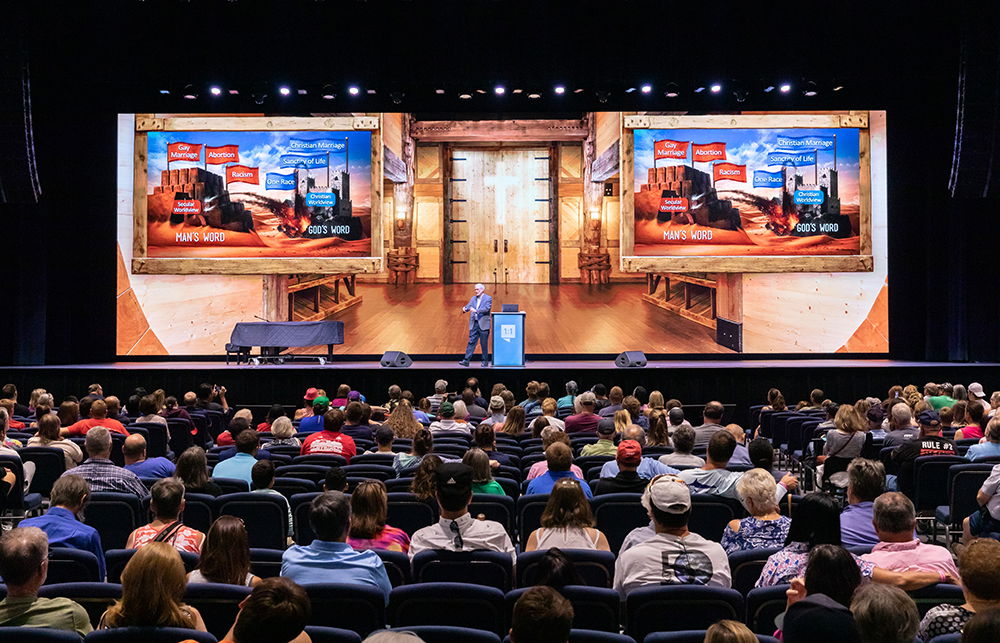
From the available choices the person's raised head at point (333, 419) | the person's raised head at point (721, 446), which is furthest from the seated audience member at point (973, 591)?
the person's raised head at point (333, 419)

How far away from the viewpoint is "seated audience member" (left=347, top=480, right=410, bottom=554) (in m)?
4.56

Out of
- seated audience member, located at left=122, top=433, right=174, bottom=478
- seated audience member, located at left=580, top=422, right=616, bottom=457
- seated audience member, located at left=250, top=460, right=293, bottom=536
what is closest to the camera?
seated audience member, located at left=250, top=460, right=293, bottom=536

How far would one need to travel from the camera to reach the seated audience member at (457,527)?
443 cm

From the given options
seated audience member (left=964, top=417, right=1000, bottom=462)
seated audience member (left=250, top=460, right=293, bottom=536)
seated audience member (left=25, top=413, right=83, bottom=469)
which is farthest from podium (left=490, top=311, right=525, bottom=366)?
seated audience member (left=250, top=460, right=293, bottom=536)

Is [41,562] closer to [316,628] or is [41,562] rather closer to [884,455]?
[316,628]

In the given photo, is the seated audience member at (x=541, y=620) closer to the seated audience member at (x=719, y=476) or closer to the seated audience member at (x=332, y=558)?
the seated audience member at (x=332, y=558)

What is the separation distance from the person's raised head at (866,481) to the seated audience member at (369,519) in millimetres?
2318

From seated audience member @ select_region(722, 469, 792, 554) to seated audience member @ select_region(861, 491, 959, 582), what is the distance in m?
0.56

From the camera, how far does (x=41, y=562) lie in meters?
3.45

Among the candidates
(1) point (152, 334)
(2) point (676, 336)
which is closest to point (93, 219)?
(1) point (152, 334)

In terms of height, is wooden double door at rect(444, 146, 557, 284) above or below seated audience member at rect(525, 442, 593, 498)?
above

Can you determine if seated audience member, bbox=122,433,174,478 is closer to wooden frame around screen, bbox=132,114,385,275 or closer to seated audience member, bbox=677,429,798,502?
seated audience member, bbox=677,429,798,502

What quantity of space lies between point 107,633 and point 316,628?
67 cm

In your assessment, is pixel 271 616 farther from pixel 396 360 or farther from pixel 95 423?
pixel 396 360
